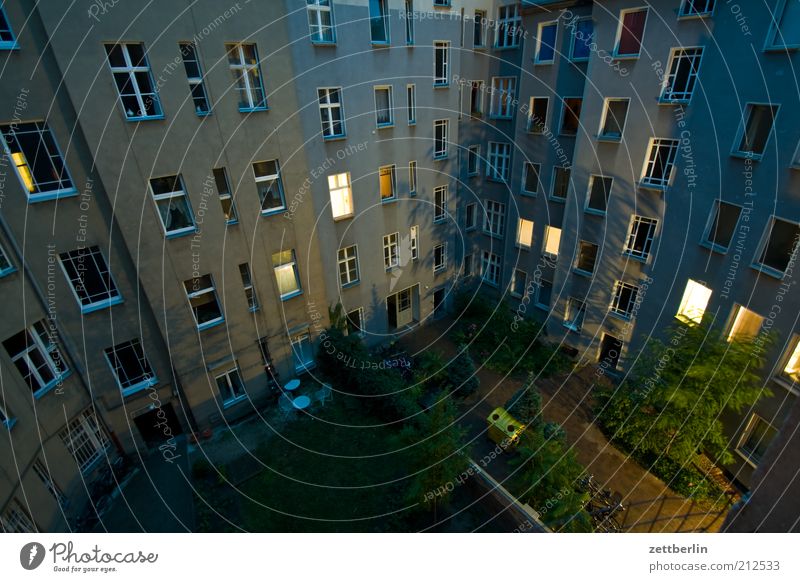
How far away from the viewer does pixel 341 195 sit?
18.4 metres

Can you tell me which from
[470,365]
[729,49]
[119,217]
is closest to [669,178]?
[729,49]

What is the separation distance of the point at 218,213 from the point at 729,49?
1835 cm

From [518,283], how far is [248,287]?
1514 centimetres

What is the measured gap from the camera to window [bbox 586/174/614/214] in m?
18.0

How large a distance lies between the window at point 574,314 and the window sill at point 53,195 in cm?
2107

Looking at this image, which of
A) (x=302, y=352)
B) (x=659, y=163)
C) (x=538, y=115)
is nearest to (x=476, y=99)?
(x=538, y=115)

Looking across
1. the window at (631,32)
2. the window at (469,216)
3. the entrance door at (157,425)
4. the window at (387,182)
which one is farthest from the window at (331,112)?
the entrance door at (157,425)

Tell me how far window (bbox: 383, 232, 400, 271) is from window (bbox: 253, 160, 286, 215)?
601cm

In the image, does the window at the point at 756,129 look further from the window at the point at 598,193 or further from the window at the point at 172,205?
the window at the point at 172,205

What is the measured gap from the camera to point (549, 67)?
1903 centimetres

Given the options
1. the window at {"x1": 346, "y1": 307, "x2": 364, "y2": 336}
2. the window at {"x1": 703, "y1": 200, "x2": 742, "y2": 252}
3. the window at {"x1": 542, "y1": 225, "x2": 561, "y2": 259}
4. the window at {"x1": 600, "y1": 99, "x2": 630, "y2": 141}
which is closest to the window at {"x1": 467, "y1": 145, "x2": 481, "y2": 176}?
the window at {"x1": 542, "y1": 225, "x2": 561, "y2": 259}

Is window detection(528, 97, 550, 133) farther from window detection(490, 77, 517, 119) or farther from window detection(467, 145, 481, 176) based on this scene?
window detection(467, 145, 481, 176)

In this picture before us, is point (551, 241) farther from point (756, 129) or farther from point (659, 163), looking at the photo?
point (756, 129)

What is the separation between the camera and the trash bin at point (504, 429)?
16281mm
